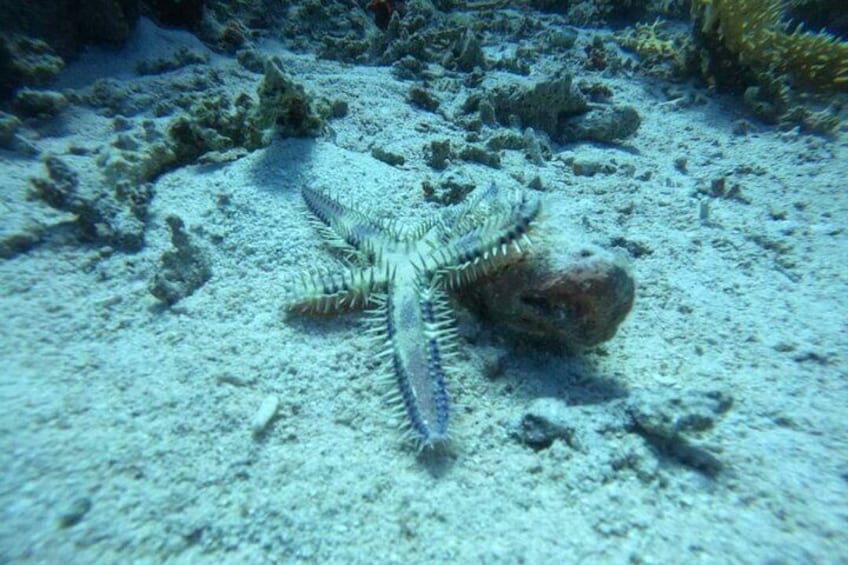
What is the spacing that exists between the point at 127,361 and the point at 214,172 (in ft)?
7.31

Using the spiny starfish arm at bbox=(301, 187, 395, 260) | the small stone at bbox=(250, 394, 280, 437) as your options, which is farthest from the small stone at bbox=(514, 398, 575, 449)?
the spiny starfish arm at bbox=(301, 187, 395, 260)

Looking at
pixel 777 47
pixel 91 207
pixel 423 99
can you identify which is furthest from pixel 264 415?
pixel 777 47

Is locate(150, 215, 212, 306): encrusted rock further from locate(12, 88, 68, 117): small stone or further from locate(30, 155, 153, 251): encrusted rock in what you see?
locate(12, 88, 68, 117): small stone

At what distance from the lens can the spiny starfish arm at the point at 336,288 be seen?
2777 millimetres

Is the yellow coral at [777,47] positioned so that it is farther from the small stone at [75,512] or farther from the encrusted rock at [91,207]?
the small stone at [75,512]

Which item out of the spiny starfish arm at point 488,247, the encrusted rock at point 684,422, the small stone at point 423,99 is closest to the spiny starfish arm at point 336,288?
the spiny starfish arm at point 488,247

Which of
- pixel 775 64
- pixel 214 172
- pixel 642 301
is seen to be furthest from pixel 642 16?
pixel 214 172

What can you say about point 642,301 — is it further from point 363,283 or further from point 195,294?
point 195,294

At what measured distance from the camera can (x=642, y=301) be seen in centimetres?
330

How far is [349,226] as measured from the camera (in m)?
3.21

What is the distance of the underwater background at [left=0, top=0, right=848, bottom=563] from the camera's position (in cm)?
189

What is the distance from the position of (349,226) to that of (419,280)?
0.82 meters

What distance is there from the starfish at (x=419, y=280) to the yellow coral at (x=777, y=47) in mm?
5585

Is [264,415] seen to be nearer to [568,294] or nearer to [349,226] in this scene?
[349,226]
